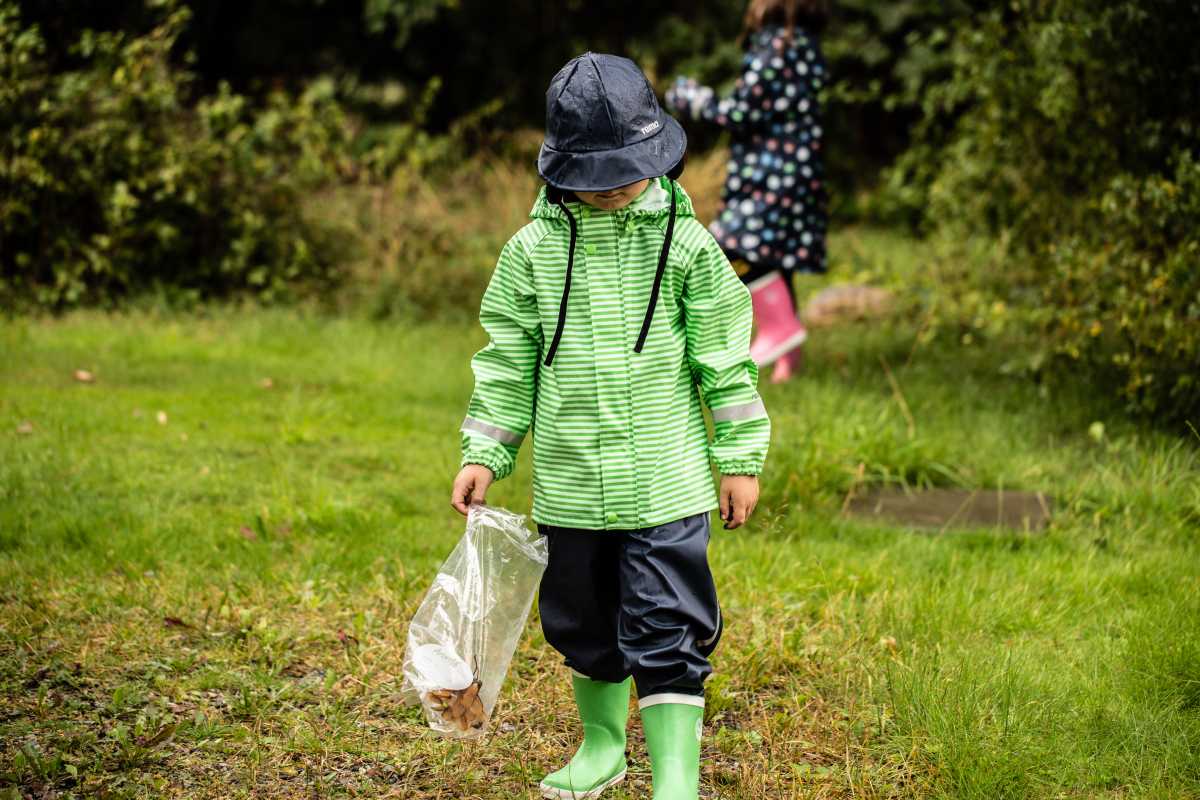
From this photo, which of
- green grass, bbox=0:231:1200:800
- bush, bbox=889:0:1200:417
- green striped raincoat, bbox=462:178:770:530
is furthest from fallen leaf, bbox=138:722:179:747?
bush, bbox=889:0:1200:417

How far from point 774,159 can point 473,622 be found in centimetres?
405

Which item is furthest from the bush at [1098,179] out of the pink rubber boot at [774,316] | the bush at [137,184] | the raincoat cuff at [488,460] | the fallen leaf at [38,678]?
the bush at [137,184]

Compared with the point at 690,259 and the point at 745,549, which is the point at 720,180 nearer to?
the point at 745,549

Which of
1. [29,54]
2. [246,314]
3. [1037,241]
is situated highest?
[29,54]

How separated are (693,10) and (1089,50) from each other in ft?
24.2

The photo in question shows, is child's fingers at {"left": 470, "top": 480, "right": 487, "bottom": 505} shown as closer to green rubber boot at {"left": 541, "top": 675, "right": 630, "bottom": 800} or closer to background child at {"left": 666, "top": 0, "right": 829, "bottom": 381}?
green rubber boot at {"left": 541, "top": 675, "right": 630, "bottom": 800}

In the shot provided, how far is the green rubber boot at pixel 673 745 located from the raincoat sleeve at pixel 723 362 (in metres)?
0.49

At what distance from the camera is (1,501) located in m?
4.39

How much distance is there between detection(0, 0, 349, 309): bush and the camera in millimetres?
7898

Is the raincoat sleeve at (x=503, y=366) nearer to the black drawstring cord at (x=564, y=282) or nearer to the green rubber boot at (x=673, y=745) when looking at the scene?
the black drawstring cord at (x=564, y=282)

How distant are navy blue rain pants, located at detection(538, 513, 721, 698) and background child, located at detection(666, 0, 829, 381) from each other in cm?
352

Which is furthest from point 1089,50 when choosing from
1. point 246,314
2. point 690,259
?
point 246,314

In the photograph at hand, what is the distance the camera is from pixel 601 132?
8.18ft

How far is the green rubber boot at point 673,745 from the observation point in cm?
254
